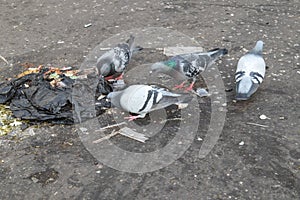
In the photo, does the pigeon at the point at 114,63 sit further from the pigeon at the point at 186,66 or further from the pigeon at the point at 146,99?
the pigeon at the point at 146,99

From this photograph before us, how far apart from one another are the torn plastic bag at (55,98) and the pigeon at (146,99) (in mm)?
449

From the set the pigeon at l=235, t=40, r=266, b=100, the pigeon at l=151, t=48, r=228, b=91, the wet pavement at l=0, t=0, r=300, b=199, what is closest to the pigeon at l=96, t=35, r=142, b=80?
the pigeon at l=151, t=48, r=228, b=91

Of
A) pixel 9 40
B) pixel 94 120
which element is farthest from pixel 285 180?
pixel 9 40

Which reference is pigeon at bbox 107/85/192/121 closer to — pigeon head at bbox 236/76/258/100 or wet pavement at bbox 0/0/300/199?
wet pavement at bbox 0/0/300/199

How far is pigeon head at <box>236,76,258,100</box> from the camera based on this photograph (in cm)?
464

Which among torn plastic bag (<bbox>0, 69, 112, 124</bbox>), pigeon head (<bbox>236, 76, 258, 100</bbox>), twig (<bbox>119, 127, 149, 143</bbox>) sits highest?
pigeon head (<bbox>236, 76, 258, 100</bbox>)

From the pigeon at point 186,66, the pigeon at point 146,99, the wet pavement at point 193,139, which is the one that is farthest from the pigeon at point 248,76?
the pigeon at point 146,99

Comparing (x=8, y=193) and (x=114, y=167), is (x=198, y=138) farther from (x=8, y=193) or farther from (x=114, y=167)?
(x=8, y=193)

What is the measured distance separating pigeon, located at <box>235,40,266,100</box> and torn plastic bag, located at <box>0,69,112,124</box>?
1560 millimetres

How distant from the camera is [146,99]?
171 inches

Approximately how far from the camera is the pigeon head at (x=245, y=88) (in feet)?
15.2

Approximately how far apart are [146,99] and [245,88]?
118cm

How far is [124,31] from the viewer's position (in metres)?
6.86

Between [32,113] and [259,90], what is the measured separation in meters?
2.73
